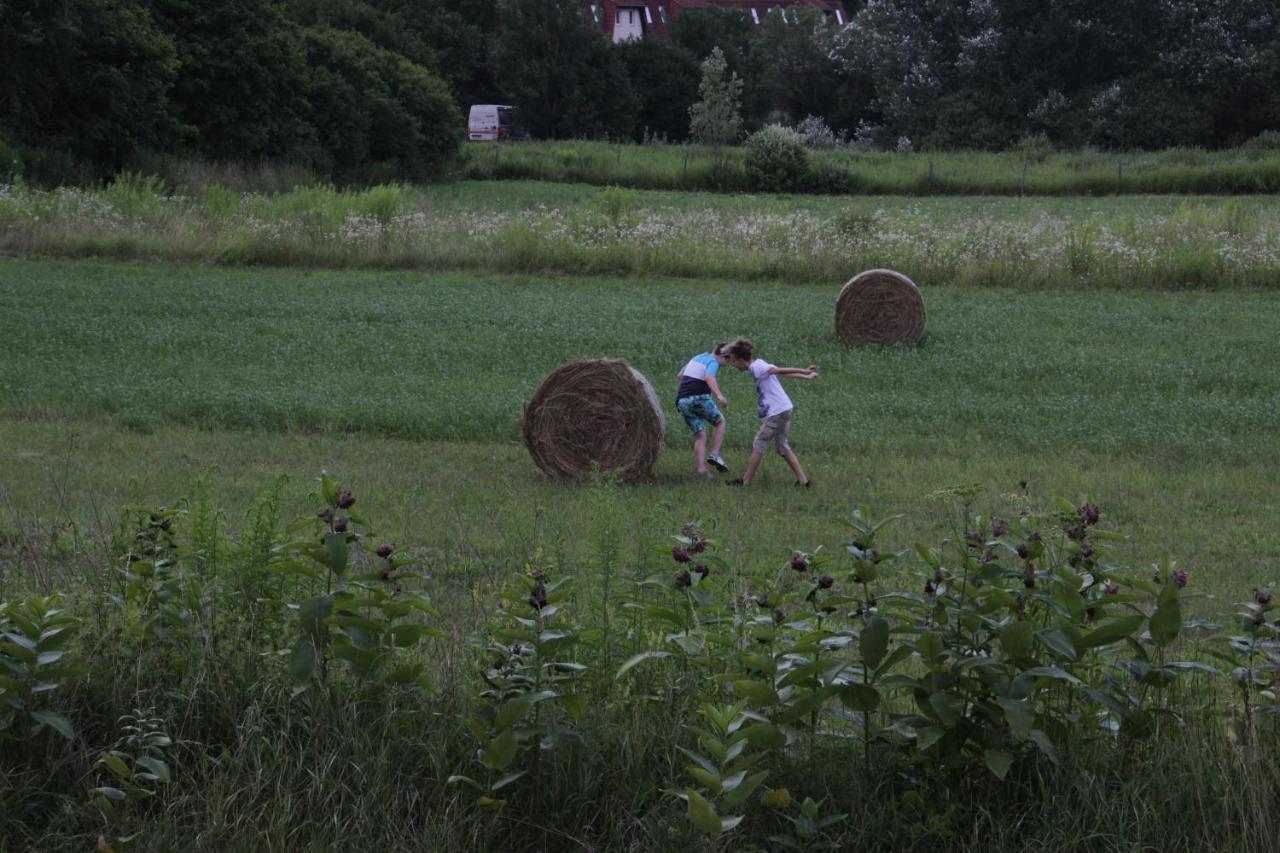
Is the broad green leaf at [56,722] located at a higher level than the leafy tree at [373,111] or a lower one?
lower

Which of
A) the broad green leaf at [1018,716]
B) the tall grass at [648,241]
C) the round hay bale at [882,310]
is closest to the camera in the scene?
the broad green leaf at [1018,716]

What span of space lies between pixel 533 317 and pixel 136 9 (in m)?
24.9

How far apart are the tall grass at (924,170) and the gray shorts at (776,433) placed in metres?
40.9

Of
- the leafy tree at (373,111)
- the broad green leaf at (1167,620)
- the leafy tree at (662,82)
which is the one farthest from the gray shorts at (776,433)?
the leafy tree at (662,82)

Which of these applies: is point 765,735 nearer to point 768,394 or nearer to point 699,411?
point 768,394

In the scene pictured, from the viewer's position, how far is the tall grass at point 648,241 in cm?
2895

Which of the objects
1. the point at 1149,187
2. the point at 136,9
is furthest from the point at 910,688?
the point at 1149,187

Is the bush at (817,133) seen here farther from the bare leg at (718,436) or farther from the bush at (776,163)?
the bare leg at (718,436)

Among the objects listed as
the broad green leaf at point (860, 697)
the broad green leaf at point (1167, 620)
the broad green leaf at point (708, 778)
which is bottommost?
the broad green leaf at point (708, 778)

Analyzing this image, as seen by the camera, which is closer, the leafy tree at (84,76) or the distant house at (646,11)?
the leafy tree at (84,76)

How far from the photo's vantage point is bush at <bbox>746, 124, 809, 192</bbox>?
177 feet

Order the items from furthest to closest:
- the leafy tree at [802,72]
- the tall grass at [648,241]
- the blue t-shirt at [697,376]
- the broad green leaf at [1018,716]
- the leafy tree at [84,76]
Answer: the leafy tree at [802,72]
the leafy tree at [84,76]
the tall grass at [648,241]
the blue t-shirt at [697,376]
the broad green leaf at [1018,716]

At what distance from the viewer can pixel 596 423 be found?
1455cm

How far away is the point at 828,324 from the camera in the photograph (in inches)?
951
